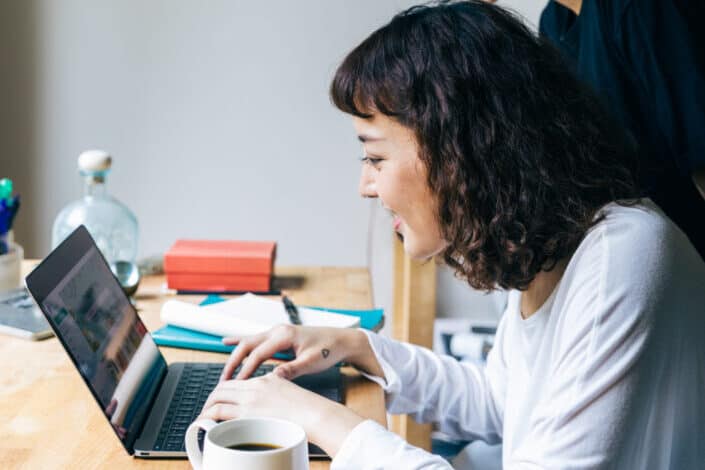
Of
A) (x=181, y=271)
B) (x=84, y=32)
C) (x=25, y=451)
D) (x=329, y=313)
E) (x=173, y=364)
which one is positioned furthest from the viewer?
(x=84, y=32)

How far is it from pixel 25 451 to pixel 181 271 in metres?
0.78

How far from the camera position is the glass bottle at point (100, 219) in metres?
1.66

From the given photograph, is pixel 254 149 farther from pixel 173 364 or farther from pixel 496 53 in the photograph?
pixel 496 53

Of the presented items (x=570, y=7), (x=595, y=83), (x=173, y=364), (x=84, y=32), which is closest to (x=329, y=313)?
(x=173, y=364)

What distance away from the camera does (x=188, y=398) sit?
103cm

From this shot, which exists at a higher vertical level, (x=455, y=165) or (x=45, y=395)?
(x=455, y=165)

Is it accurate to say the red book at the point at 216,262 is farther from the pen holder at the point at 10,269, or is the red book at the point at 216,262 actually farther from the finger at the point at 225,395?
the finger at the point at 225,395

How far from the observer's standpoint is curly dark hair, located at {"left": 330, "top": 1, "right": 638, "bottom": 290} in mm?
929

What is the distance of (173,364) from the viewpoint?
3.85 feet

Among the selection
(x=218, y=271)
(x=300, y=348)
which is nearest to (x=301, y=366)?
(x=300, y=348)

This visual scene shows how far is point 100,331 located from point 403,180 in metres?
0.38

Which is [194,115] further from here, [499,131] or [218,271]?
[499,131]

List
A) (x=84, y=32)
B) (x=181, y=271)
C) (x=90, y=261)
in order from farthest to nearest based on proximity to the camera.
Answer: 1. (x=84, y=32)
2. (x=181, y=271)
3. (x=90, y=261)

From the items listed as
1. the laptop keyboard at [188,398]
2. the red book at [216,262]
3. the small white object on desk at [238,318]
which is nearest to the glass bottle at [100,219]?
the red book at [216,262]
